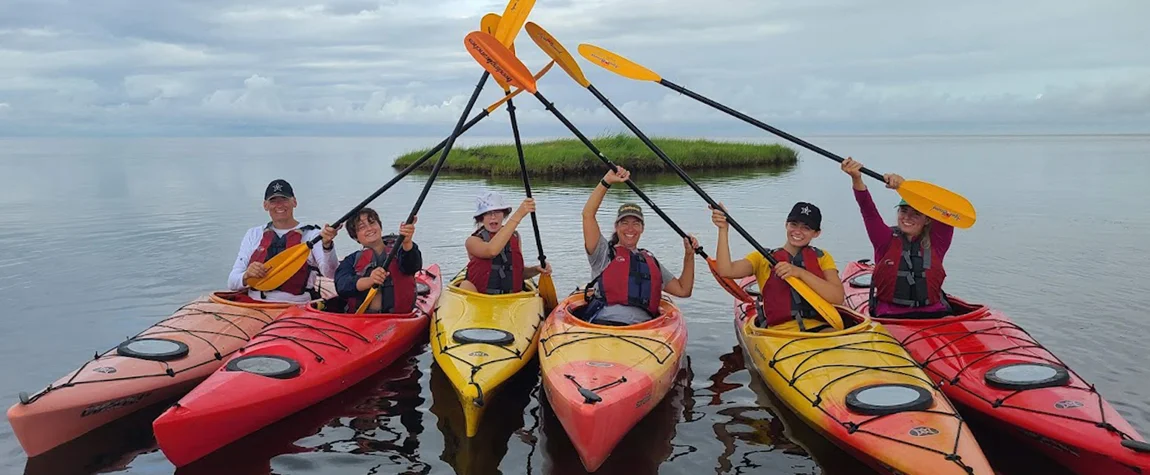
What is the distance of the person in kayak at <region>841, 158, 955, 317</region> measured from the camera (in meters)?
5.52

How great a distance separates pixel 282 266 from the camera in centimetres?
610

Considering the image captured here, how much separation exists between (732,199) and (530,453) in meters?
15.4

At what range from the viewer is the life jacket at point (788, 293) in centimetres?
538

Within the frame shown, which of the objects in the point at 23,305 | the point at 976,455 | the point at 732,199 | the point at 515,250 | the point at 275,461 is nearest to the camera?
the point at 976,455

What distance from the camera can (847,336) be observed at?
4.88 m

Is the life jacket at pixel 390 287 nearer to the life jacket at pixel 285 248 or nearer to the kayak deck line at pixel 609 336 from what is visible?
the life jacket at pixel 285 248

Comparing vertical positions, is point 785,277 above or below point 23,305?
above

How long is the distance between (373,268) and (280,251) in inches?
39.4

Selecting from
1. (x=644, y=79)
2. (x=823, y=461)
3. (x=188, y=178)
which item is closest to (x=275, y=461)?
(x=823, y=461)

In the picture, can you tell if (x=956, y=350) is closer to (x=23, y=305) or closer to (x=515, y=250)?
(x=515, y=250)

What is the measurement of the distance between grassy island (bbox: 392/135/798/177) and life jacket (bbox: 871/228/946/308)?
63.9 feet

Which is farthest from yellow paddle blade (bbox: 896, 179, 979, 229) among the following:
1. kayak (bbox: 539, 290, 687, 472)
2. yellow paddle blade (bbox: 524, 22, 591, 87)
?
yellow paddle blade (bbox: 524, 22, 591, 87)

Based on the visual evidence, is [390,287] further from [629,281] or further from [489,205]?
[629,281]

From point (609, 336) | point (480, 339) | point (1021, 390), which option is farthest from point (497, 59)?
point (1021, 390)
